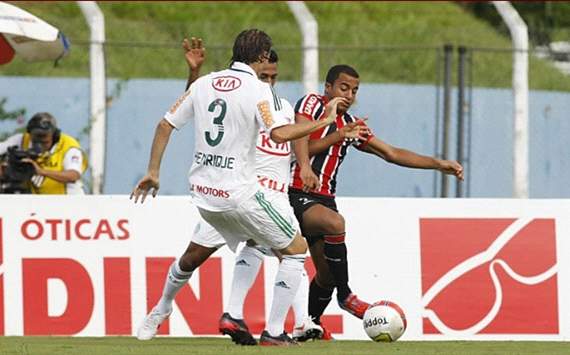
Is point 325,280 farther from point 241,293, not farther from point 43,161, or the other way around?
point 43,161

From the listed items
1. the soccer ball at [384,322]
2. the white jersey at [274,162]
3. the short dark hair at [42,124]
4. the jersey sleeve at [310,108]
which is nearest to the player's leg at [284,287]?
the white jersey at [274,162]

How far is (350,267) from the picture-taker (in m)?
12.0

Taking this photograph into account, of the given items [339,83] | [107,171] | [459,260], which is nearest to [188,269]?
[339,83]

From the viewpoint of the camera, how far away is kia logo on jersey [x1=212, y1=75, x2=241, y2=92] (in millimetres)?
9141

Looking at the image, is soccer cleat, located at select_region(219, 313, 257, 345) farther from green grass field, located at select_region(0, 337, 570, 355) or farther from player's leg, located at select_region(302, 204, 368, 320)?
player's leg, located at select_region(302, 204, 368, 320)

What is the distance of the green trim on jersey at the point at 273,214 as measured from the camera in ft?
30.5

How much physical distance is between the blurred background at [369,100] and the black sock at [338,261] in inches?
223

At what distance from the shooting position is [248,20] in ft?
78.2

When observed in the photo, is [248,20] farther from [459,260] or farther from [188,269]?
[188,269]

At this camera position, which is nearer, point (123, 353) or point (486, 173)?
point (123, 353)

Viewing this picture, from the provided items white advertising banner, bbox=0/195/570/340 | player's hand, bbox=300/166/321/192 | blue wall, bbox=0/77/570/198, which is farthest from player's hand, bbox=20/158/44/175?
player's hand, bbox=300/166/321/192

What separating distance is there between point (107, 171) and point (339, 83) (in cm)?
847

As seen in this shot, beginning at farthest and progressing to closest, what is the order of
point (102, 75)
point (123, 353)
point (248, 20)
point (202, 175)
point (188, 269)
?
point (248, 20)
point (102, 75)
point (188, 269)
point (202, 175)
point (123, 353)

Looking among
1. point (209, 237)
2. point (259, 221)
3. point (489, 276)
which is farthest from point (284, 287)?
point (489, 276)
